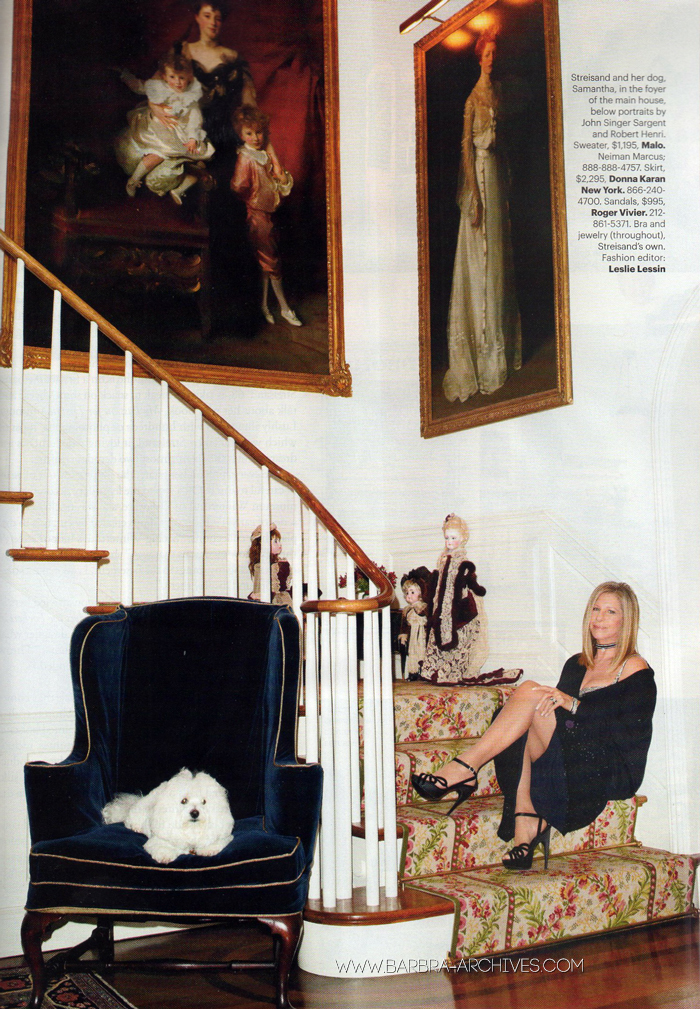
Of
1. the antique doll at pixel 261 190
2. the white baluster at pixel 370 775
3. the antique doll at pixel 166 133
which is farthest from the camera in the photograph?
the antique doll at pixel 261 190

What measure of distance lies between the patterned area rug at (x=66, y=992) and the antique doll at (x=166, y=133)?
338cm

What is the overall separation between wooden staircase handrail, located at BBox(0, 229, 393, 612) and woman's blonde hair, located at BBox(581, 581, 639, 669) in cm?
98

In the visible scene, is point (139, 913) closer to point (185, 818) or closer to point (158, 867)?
point (158, 867)

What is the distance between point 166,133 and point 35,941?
3.67m

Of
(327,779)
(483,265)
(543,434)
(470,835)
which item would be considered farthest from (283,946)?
(483,265)

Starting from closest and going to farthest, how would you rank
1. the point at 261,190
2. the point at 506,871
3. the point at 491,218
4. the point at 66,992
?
the point at 66,992
the point at 506,871
the point at 491,218
the point at 261,190

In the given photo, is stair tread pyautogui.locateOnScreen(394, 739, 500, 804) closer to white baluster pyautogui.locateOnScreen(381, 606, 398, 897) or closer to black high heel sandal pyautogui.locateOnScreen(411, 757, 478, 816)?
black high heel sandal pyautogui.locateOnScreen(411, 757, 478, 816)

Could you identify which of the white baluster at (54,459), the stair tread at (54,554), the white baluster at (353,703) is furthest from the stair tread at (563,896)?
the white baluster at (54,459)

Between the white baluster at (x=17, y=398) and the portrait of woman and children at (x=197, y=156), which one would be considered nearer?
the white baluster at (x=17, y=398)

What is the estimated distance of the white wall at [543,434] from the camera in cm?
322

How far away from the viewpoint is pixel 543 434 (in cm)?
392

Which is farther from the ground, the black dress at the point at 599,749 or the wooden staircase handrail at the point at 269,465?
the wooden staircase handrail at the point at 269,465

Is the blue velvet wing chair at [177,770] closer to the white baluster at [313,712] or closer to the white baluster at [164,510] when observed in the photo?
the white baluster at [313,712]

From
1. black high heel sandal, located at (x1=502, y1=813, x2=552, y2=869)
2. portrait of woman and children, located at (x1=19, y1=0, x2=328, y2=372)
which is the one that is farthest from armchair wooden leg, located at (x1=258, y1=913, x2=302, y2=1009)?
portrait of woman and children, located at (x1=19, y1=0, x2=328, y2=372)
